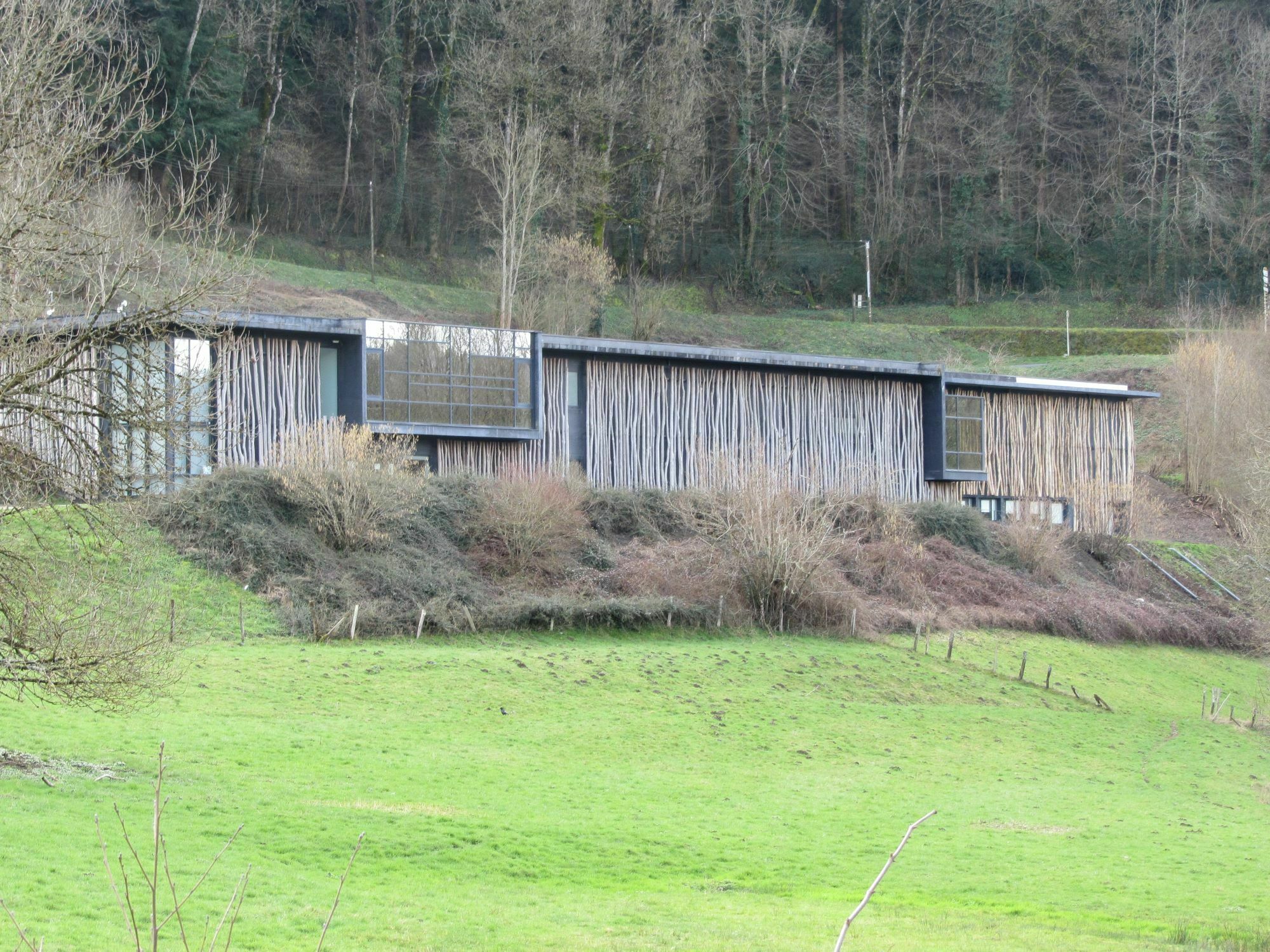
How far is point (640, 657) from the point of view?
28.6 meters

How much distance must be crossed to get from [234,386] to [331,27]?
4027cm

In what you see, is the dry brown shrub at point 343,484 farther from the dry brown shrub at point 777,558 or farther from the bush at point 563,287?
the bush at point 563,287

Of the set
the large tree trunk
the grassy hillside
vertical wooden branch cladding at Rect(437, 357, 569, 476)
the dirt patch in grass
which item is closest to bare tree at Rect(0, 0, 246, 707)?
the dirt patch in grass

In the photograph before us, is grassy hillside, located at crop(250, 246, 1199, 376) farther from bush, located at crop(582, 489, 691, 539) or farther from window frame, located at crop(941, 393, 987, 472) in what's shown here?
bush, located at crop(582, 489, 691, 539)

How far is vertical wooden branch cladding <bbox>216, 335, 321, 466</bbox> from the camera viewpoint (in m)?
34.5

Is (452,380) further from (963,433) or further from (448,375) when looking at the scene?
(963,433)

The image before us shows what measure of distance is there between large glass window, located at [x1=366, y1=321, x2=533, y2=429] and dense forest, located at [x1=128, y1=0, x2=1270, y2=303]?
23.5 metres

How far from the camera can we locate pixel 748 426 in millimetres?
43531

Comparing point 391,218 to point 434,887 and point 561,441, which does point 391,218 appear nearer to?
point 561,441

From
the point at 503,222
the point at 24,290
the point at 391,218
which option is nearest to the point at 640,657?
the point at 24,290

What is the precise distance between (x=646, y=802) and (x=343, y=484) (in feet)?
52.8

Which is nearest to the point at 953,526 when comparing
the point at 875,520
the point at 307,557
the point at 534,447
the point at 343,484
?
the point at 875,520

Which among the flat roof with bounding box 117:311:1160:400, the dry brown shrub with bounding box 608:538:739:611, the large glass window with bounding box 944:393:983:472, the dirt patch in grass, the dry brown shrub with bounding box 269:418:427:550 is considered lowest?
the dirt patch in grass

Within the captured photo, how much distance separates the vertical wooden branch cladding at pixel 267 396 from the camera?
113ft
